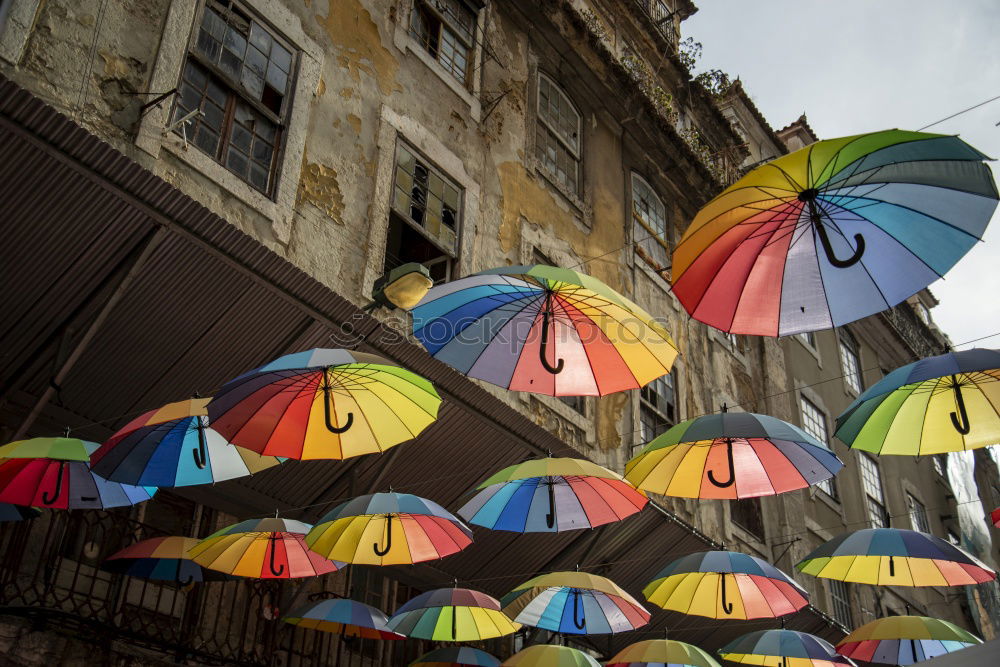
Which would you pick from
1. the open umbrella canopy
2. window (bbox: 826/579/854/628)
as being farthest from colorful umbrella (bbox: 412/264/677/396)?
window (bbox: 826/579/854/628)

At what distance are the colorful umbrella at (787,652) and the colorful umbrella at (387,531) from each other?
4254mm

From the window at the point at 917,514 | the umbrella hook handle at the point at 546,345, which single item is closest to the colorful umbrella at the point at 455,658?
the umbrella hook handle at the point at 546,345

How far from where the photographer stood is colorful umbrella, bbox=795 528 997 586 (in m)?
9.77

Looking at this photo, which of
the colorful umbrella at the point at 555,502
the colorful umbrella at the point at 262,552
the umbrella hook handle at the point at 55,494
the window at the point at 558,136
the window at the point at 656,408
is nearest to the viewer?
the umbrella hook handle at the point at 55,494

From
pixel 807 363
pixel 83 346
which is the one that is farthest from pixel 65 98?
pixel 807 363

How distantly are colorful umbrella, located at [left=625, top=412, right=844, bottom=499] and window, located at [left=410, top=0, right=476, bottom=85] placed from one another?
6973 millimetres

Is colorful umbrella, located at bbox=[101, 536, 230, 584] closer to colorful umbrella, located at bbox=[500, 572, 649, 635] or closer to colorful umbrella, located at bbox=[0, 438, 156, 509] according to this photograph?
colorful umbrella, located at bbox=[0, 438, 156, 509]

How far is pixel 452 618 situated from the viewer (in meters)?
8.88

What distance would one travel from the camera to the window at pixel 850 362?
80.6 feet

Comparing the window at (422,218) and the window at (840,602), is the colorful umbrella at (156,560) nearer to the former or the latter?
the window at (422,218)

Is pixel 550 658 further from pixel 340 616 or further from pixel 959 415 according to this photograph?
pixel 959 415

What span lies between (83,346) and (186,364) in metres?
1.00

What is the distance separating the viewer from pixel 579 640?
13172 mm

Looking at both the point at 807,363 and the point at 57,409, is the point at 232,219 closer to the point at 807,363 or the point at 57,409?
the point at 57,409
